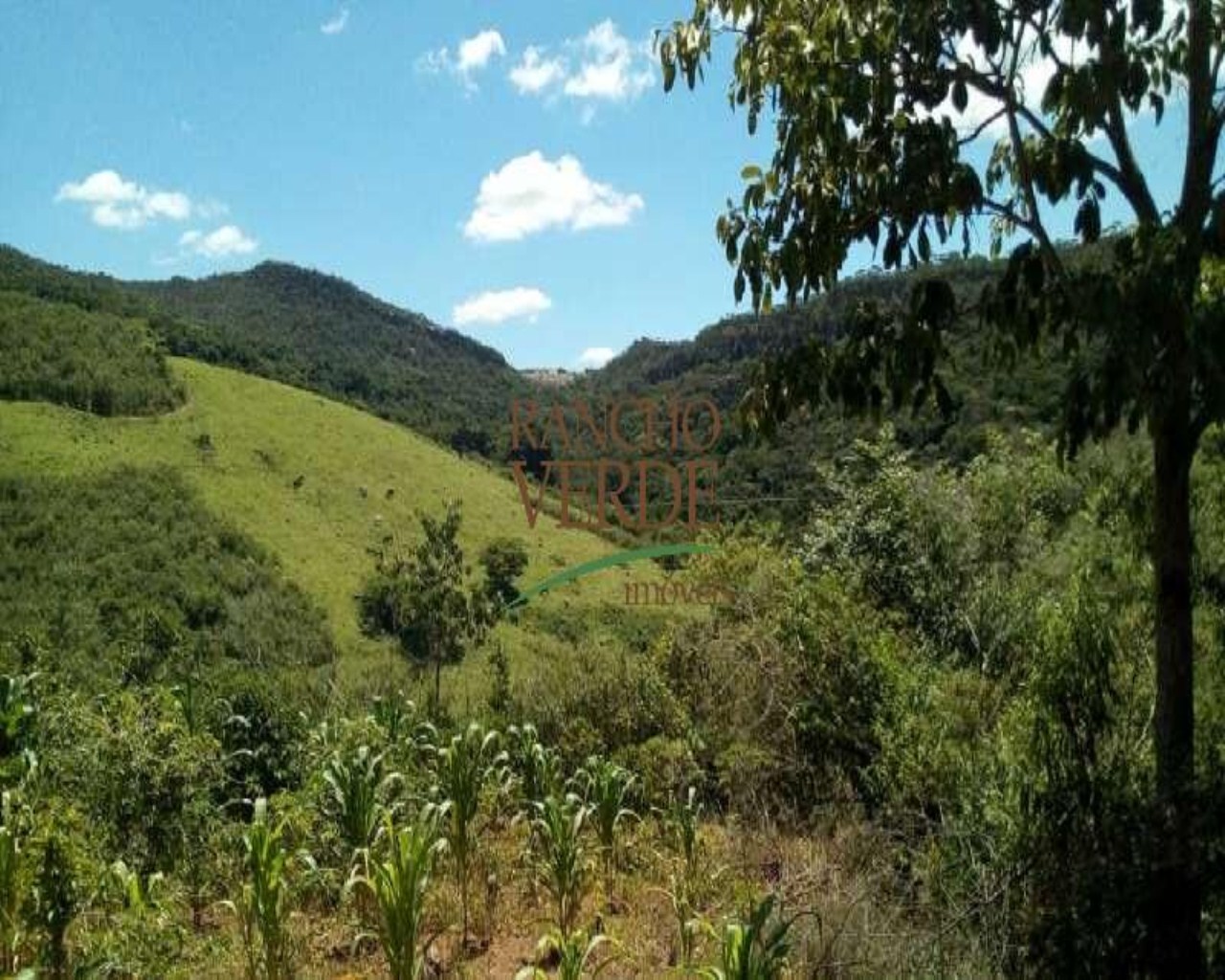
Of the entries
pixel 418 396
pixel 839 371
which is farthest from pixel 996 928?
pixel 418 396

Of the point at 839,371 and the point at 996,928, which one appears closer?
the point at 839,371

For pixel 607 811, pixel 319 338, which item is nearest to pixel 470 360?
pixel 319 338

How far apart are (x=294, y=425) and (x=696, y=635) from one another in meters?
58.7

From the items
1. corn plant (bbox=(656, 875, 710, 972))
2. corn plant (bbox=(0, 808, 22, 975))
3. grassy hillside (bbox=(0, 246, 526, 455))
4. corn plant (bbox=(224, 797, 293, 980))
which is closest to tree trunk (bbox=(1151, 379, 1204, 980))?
corn plant (bbox=(656, 875, 710, 972))

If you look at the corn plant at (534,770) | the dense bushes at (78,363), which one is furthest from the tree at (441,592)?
the dense bushes at (78,363)

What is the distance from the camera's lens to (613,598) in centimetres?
4459

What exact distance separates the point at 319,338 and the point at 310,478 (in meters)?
62.5

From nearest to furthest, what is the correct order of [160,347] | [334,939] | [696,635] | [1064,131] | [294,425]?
[1064,131]
[334,939]
[696,635]
[294,425]
[160,347]

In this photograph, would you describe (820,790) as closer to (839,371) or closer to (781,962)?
(781,962)

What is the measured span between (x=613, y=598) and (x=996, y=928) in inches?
1619

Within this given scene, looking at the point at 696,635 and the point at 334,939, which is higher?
the point at 696,635

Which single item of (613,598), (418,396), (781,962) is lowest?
(613,598)

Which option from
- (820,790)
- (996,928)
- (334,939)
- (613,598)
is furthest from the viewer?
(613,598)

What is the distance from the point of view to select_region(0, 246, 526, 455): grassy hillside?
79.7 metres
